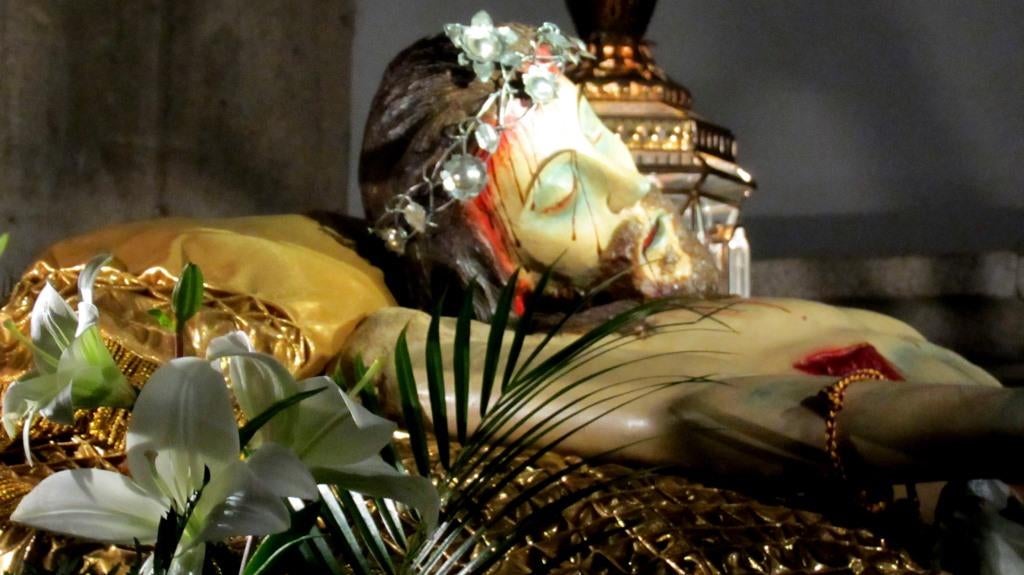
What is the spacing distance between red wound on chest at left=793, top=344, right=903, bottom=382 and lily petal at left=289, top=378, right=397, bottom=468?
120 cm

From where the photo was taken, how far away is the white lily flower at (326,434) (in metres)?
0.64

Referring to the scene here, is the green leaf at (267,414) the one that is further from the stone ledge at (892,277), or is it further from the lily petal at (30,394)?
the stone ledge at (892,277)

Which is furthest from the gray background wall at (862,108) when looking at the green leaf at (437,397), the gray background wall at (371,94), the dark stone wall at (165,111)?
the green leaf at (437,397)

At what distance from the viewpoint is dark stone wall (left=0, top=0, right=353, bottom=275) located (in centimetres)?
222

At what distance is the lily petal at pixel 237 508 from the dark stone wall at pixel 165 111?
172 cm

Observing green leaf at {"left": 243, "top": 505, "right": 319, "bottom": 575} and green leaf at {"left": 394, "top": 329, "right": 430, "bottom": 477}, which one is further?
green leaf at {"left": 394, "top": 329, "right": 430, "bottom": 477}

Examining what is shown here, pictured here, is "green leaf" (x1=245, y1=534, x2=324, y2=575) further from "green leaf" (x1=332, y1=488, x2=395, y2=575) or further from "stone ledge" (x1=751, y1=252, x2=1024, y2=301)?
"stone ledge" (x1=751, y1=252, x2=1024, y2=301)

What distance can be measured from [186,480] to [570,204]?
1.28 meters

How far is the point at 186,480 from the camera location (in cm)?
62

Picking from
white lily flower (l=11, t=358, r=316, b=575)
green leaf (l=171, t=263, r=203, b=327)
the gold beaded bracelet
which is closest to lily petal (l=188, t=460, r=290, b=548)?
white lily flower (l=11, t=358, r=316, b=575)

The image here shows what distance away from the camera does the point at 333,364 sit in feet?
5.49

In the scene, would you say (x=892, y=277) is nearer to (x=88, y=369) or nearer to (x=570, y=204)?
(x=570, y=204)

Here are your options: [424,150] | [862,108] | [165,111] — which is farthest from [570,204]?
[862,108]

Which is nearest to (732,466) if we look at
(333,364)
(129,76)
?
(333,364)
